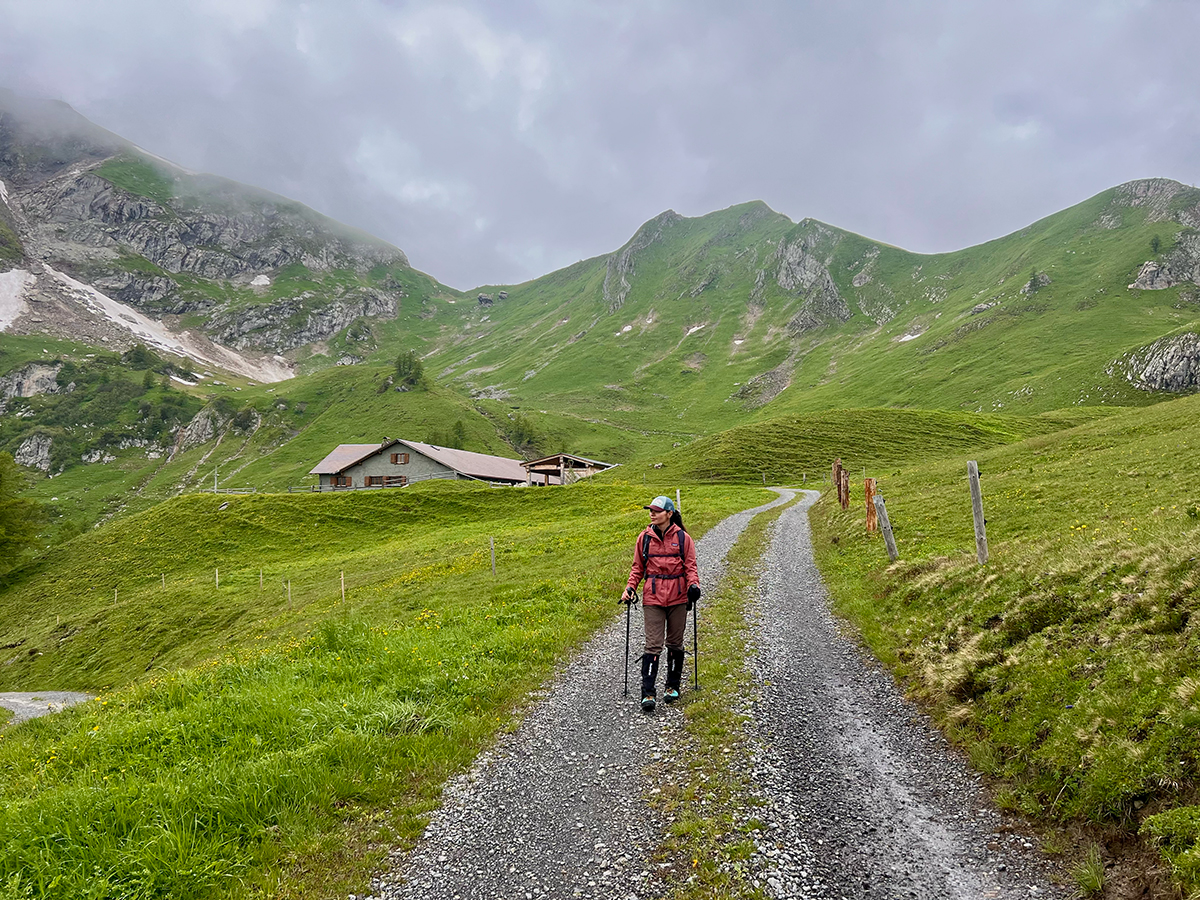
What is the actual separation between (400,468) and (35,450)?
182942 millimetres

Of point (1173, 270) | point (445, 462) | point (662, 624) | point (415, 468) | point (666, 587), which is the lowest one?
point (662, 624)

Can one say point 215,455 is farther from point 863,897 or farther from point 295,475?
point 863,897

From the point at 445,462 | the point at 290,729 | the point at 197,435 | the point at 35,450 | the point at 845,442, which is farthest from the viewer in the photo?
the point at 197,435

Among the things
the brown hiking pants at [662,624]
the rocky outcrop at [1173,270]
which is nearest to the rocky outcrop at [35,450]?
the brown hiking pants at [662,624]

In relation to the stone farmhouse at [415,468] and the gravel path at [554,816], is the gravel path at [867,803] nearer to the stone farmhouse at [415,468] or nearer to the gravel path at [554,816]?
the gravel path at [554,816]

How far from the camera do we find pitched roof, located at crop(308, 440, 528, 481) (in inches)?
3976

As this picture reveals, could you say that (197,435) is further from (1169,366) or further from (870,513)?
(1169,366)

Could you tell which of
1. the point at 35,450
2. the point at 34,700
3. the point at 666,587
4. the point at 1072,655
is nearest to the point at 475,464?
the point at 34,700

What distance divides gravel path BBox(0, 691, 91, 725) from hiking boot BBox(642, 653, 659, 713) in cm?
3044

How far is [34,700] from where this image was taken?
2988 cm

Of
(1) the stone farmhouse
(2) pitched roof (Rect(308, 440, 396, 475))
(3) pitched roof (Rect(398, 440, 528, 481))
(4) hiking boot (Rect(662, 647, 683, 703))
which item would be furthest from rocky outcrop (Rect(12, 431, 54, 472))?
(4) hiking boot (Rect(662, 647, 683, 703))

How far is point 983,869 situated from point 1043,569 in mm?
Result: 7721

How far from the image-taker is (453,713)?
396 inches

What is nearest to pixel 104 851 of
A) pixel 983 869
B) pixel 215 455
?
pixel 983 869
